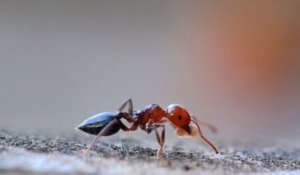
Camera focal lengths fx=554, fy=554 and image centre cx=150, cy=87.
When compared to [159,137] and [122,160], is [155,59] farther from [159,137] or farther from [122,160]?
[122,160]

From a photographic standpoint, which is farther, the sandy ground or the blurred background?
the blurred background

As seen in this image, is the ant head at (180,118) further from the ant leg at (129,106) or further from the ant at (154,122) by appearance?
the ant leg at (129,106)

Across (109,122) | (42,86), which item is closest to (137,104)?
(42,86)

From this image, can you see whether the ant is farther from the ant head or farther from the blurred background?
the blurred background

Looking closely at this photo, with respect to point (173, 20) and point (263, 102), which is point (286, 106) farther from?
point (173, 20)

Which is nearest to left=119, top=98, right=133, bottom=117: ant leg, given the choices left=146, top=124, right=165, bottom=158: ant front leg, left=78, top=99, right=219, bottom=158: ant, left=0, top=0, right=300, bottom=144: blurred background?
left=78, top=99, right=219, bottom=158: ant

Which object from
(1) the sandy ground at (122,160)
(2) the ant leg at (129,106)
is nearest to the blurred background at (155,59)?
(2) the ant leg at (129,106)
